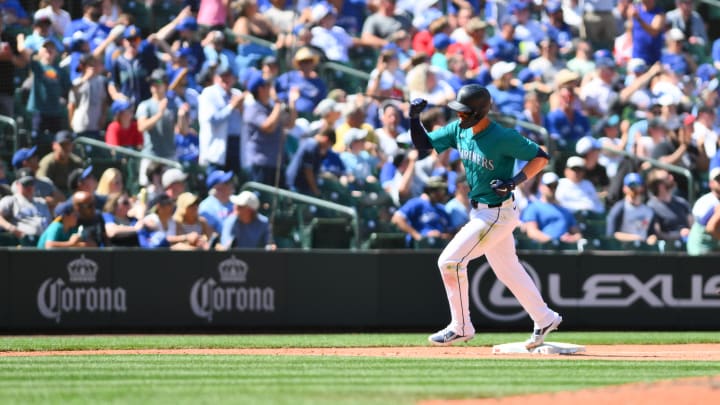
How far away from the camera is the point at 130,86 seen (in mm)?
15961

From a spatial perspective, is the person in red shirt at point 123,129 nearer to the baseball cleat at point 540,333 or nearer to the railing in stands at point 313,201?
the railing in stands at point 313,201

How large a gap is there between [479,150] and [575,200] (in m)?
5.99

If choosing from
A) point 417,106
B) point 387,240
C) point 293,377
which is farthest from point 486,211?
point 387,240

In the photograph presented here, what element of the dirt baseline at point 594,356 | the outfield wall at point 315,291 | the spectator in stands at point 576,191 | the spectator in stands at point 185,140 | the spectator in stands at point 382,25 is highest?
the spectator in stands at point 382,25

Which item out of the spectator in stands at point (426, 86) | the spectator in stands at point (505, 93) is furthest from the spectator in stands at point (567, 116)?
the spectator in stands at point (426, 86)

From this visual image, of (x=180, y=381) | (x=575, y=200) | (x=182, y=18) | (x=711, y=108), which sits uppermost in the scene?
(x=182, y=18)

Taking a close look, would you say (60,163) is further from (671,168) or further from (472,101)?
(671,168)

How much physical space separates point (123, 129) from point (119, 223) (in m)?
1.56

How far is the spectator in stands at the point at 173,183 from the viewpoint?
48.0ft

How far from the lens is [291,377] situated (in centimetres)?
882

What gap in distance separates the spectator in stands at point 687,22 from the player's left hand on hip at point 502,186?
1118 centimetres

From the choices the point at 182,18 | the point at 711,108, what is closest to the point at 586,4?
the point at 711,108

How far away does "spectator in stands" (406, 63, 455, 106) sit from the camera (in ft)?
56.0

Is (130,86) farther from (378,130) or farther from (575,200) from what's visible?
(575,200)
